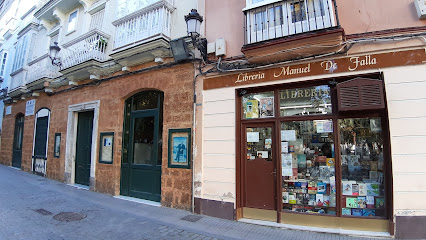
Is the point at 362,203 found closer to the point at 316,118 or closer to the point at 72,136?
the point at 316,118

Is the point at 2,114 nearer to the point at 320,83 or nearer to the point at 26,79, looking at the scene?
the point at 26,79

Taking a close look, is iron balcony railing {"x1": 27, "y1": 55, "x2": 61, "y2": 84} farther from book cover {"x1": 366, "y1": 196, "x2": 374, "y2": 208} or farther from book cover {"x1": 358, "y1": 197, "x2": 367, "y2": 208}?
book cover {"x1": 366, "y1": 196, "x2": 374, "y2": 208}

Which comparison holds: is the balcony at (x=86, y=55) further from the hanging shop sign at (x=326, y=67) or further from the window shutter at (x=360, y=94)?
the window shutter at (x=360, y=94)

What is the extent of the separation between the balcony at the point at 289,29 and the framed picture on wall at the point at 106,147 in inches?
204

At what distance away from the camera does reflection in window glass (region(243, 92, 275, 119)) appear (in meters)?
5.42

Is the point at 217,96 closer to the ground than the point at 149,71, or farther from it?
closer to the ground

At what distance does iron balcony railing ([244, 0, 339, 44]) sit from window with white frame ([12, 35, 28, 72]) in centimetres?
1301

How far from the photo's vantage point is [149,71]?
22.9 ft

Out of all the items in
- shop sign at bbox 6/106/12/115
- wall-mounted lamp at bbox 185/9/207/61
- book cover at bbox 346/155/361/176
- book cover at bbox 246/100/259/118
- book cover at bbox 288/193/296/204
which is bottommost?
book cover at bbox 288/193/296/204

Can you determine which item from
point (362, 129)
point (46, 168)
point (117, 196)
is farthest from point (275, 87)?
point (46, 168)

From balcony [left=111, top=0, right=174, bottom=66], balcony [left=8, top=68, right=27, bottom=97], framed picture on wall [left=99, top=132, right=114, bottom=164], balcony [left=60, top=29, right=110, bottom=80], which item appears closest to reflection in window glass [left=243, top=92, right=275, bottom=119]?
balcony [left=111, top=0, right=174, bottom=66]

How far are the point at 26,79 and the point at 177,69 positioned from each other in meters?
10.1

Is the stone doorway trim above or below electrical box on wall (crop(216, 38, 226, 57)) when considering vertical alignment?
below

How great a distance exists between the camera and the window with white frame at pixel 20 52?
41.7 feet
